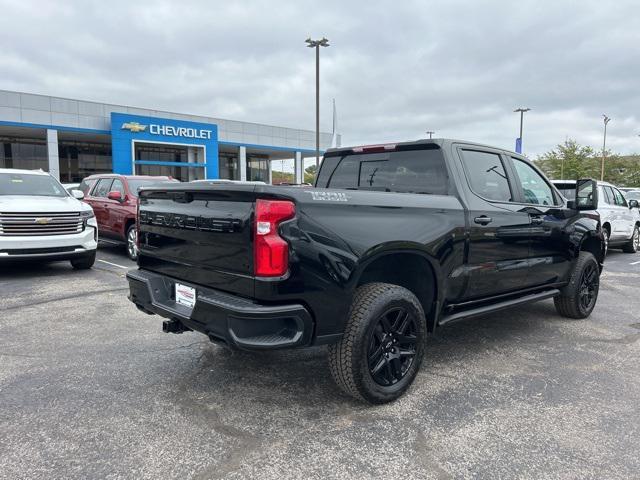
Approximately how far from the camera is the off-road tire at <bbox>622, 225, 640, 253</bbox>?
473 inches

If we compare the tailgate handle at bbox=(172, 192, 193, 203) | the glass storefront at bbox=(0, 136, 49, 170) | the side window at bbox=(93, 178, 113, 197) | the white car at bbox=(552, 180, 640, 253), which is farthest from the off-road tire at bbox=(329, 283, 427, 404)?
the glass storefront at bbox=(0, 136, 49, 170)

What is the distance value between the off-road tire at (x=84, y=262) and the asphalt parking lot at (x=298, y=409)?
310cm

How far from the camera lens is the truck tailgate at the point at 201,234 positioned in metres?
2.83

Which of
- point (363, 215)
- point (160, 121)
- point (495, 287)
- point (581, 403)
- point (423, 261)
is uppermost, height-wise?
point (160, 121)

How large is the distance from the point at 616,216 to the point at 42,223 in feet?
37.7

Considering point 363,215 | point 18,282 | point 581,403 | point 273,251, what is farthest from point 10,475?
point 18,282

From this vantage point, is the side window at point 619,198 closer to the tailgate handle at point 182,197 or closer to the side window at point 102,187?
the tailgate handle at point 182,197

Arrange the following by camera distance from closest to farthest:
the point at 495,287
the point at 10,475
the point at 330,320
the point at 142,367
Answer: the point at 10,475
the point at 330,320
the point at 142,367
the point at 495,287

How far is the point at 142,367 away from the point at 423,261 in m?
2.35

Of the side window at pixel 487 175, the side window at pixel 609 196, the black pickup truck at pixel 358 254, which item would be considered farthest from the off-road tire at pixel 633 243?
the side window at pixel 487 175

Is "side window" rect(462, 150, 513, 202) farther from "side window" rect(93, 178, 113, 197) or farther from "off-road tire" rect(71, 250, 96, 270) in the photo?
"side window" rect(93, 178, 113, 197)

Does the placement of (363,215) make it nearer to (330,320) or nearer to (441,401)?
(330,320)

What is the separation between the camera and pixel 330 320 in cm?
291

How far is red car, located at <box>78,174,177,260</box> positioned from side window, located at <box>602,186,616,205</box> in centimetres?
925
